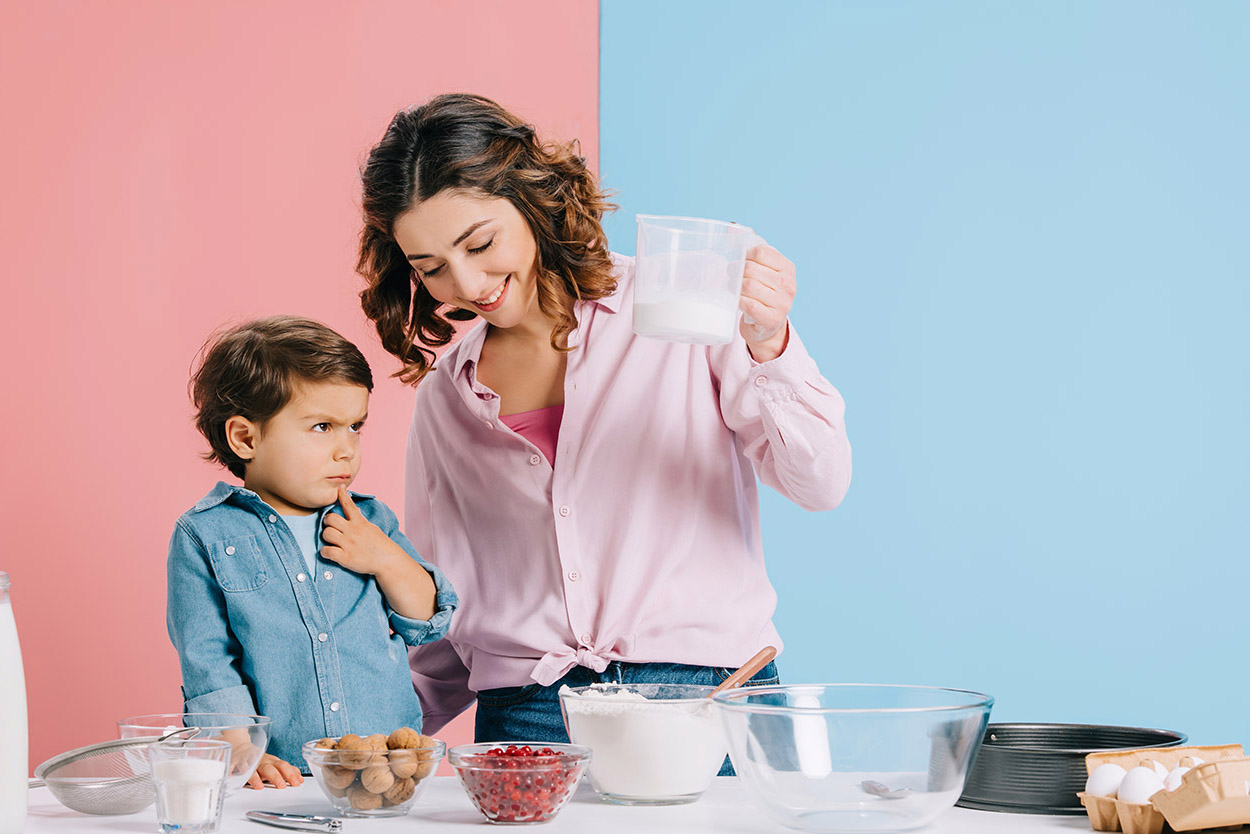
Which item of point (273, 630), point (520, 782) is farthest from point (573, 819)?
point (273, 630)

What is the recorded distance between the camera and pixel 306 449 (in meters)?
1.62

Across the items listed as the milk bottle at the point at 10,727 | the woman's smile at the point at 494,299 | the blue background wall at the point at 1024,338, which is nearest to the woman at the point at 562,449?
the woman's smile at the point at 494,299

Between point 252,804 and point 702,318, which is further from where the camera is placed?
Result: point 702,318

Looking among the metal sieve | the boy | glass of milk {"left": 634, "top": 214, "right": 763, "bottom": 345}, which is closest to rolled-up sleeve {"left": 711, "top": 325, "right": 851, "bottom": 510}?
glass of milk {"left": 634, "top": 214, "right": 763, "bottom": 345}

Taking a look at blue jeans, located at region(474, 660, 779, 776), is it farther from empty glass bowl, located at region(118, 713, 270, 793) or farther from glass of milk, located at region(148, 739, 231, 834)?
glass of milk, located at region(148, 739, 231, 834)

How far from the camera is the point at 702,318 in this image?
4.14 feet

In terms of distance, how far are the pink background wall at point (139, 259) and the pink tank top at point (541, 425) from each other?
91 cm

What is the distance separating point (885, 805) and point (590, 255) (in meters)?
0.98

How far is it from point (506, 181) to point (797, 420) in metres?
0.53

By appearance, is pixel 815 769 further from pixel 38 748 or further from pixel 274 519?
pixel 38 748

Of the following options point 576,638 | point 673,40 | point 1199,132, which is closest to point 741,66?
point 673,40

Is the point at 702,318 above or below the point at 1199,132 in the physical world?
below

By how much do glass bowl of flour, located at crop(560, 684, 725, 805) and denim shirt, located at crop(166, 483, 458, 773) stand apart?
57 centimetres

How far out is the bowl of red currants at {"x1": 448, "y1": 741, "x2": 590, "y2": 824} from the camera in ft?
3.14
